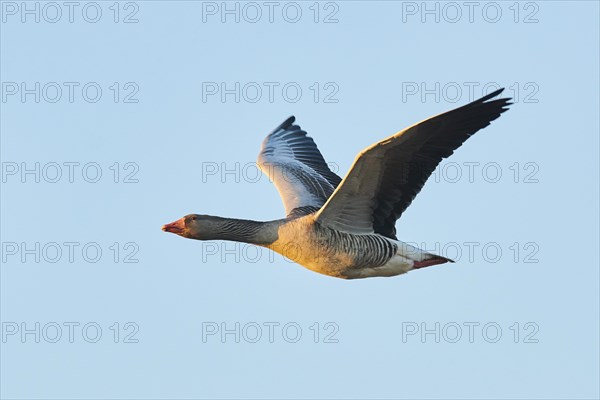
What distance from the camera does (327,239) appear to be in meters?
16.1

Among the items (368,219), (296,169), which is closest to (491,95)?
(368,219)

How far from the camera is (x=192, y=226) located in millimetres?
16188

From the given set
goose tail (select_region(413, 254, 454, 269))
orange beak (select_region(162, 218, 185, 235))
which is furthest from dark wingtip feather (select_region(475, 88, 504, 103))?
orange beak (select_region(162, 218, 185, 235))

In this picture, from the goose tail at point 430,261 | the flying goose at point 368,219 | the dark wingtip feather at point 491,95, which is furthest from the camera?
the goose tail at point 430,261

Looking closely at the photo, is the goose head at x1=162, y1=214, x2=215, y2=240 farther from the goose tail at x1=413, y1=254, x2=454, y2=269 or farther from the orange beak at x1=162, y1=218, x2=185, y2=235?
the goose tail at x1=413, y1=254, x2=454, y2=269

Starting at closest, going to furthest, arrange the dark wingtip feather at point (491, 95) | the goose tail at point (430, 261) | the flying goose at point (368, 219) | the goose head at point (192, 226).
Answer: the dark wingtip feather at point (491, 95) → the flying goose at point (368, 219) → the goose head at point (192, 226) → the goose tail at point (430, 261)

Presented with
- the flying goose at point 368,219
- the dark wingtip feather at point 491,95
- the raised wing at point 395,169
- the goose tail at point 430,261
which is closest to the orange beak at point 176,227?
the flying goose at point 368,219

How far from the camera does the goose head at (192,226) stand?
16172mm

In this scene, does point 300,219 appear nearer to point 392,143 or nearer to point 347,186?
point 347,186

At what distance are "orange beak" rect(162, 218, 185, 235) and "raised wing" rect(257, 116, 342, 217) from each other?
6.53 ft

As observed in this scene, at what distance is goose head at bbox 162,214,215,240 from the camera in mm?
16172

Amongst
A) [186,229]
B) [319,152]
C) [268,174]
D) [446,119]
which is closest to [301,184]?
[268,174]

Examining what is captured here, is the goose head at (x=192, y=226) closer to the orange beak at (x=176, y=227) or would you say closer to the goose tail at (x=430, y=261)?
the orange beak at (x=176, y=227)

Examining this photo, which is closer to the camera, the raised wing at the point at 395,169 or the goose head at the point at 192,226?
the raised wing at the point at 395,169
